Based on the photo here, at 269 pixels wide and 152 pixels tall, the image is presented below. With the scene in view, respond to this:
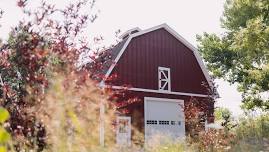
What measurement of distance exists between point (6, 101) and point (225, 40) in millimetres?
22393

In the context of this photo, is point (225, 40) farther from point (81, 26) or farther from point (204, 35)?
point (81, 26)

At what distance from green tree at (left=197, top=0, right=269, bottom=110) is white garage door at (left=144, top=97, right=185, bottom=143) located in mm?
4121

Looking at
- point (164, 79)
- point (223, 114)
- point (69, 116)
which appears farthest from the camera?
point (164, 79)

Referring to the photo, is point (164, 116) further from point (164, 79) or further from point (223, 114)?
point (223, 114)

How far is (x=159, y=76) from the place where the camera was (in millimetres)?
21469

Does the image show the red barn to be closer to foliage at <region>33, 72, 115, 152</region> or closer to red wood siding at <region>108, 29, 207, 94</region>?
red wood siding at <region>108, 29, 207, 94</region>

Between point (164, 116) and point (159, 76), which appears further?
point (159, 76)

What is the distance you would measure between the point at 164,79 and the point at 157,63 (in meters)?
0.96

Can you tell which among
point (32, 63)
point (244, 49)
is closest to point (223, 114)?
point (244, 49)

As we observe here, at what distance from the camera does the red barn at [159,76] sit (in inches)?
789

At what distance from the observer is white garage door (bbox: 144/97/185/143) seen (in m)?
20.5

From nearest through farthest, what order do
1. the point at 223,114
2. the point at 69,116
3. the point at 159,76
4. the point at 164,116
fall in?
the point at 69,116 → the point at 223,114 → the point at 164,116 → the point at 159,76

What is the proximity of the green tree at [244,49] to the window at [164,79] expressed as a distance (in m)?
3.47

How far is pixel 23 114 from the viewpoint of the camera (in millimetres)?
5262
